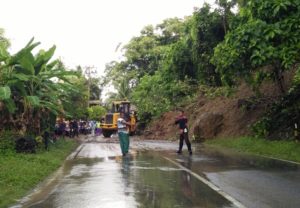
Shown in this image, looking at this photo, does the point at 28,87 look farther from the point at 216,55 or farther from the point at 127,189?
the point at 127,189

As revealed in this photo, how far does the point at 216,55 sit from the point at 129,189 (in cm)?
1260

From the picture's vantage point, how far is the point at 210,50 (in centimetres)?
3394

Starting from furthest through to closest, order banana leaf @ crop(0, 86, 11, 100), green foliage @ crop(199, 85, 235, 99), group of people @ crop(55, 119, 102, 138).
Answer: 1. green foliage @ crop(199, 85, 235, 99)
2. group of people @ crop(55, 119, 102, 138)
3. banana leaf @ crop(0, 86, 11, 100)

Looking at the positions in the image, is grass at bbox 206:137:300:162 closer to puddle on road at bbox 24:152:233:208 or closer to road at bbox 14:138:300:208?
road at bbox 14:138:300:208

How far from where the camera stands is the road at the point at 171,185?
8984 millimetres

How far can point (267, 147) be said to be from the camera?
67.8 feet

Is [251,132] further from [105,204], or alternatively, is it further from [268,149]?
[105,204]

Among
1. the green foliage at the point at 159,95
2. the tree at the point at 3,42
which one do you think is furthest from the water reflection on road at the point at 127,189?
the green foliage at the point at 159,95

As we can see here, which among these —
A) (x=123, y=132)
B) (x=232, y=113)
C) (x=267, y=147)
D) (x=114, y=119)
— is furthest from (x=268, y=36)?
(x=114, y=119)

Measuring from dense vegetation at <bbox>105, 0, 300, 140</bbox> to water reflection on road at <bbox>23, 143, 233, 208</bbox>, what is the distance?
22.2ft

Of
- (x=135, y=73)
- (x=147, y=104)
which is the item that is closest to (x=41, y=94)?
(x=147, y=104)

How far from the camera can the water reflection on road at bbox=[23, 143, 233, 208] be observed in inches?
350

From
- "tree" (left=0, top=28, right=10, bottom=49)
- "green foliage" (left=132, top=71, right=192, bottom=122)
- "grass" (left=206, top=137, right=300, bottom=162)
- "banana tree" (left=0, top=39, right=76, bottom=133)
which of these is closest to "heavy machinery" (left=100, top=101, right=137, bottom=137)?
"green foliage" (left=132, top=71, right=192, bottom=122)

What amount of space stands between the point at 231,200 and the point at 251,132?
1677 centimetres
